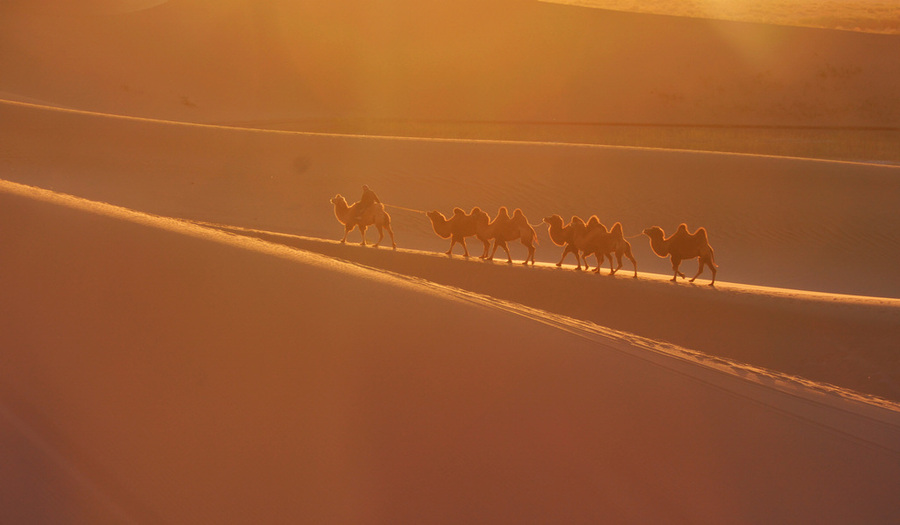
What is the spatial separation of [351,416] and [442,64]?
59797 mm

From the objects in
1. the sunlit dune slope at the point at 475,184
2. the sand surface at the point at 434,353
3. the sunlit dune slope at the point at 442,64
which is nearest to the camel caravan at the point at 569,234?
the sand surface at the point at 434,353

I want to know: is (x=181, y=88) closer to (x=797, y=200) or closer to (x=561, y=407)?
(x=797, y=200)

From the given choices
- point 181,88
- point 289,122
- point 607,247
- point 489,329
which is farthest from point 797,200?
point 181,88

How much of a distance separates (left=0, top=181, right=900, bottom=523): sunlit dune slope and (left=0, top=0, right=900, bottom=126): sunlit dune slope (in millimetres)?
45788

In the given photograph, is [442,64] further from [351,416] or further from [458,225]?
[351,416]

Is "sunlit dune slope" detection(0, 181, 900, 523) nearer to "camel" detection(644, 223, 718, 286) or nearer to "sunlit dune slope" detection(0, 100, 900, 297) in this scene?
"camel" detection(644, 223, 718, 286)

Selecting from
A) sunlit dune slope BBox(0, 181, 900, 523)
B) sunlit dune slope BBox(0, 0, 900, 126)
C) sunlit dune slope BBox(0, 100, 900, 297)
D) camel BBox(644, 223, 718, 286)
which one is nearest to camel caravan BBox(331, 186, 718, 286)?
camel BBox(644, 223, 718, 286)

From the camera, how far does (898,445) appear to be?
612 cm

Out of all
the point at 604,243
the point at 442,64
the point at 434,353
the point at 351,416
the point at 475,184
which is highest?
the point at 442,64

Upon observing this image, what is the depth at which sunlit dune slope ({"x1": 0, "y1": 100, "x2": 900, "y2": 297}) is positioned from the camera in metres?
24.0

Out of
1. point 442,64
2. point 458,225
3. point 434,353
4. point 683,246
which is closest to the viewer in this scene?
point 434,353

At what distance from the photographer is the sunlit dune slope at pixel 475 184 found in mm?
23984

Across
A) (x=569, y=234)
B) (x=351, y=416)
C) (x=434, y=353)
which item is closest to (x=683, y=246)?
(x=569, y=234)

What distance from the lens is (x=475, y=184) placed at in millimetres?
27562
